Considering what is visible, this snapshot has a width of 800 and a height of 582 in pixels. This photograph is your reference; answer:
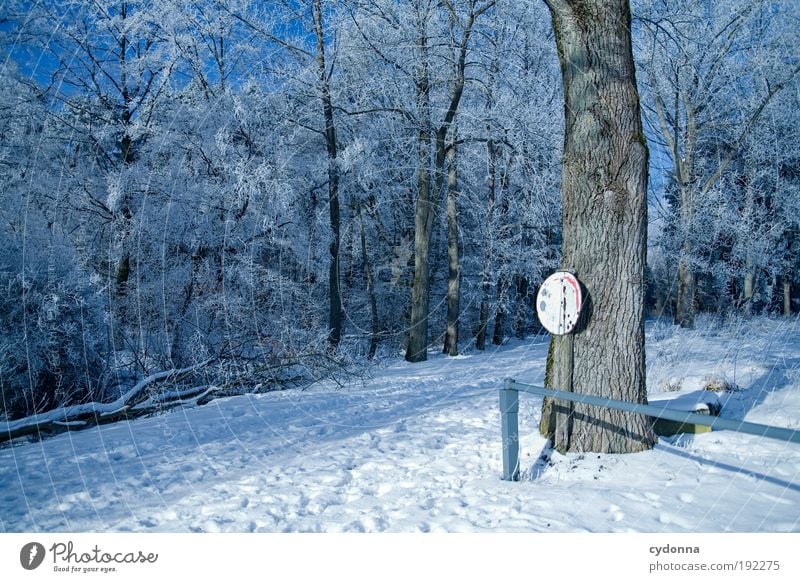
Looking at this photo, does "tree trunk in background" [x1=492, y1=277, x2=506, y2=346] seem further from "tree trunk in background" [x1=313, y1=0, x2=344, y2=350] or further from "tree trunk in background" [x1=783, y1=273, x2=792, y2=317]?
"tree trunk in background" [x1=783, y1=273, x2=792, y2=317]

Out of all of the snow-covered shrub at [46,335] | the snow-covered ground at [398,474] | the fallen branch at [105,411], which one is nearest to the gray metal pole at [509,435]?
the snow-covered ground at [398,474]

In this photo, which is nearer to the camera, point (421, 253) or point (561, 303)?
point (561, 303)

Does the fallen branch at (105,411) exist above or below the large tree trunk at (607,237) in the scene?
below

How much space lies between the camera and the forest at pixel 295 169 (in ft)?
15.1

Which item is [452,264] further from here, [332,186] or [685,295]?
[685,295]

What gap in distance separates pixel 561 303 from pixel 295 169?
783 centimetres

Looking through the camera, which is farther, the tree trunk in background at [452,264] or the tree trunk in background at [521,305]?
the tree trunk in background at [521,305]

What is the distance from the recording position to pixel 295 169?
993 cm

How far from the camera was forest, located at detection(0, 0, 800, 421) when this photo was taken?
4605 millimetres

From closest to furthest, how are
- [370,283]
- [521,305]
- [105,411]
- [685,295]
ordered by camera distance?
[105,411] < [685,295] < [521,305] < [370,283]

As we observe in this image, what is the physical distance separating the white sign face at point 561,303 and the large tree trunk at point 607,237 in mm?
178

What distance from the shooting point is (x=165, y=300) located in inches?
314

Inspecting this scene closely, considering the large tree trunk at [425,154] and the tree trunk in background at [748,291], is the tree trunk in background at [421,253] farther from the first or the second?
the tree trunk in background at [748,291]

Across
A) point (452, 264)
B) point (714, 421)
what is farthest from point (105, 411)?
point (452, 264)
